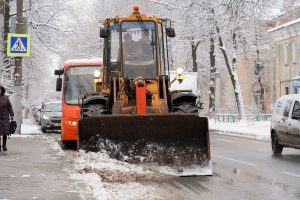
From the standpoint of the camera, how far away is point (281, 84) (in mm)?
49625

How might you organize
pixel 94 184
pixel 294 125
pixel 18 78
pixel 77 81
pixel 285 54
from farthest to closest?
pixel 285 54, pixel 18 78, pixel 77 81, pixel 294 125, pixel 94 184

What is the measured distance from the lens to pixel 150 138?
1244 cm

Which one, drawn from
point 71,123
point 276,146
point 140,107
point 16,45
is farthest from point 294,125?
point 16,45

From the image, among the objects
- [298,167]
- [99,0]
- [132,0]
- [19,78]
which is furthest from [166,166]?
[99,0]

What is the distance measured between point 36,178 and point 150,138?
8.44ft

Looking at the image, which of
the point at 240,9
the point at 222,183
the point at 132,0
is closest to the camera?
the point at 222,183

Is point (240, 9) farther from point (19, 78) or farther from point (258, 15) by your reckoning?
point (19, 78)

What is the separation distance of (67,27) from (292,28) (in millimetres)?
18010

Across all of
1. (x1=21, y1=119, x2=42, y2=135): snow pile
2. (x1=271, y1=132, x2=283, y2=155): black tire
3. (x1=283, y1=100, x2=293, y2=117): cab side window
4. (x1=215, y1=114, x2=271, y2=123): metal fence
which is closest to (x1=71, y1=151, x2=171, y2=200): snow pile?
(x1=283, y1=100, x2=293, y2=117): cab side window

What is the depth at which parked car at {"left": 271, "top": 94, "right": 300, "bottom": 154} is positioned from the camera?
55.7ft

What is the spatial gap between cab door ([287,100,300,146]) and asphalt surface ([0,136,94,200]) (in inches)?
246

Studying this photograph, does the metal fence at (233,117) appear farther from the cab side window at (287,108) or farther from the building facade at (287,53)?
the cab side window at (287,108)

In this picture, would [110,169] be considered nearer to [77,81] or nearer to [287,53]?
[77,81]

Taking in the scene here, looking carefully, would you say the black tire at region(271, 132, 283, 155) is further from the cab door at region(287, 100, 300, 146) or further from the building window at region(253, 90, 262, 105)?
the building window at region(253, 90, 262, 105)
